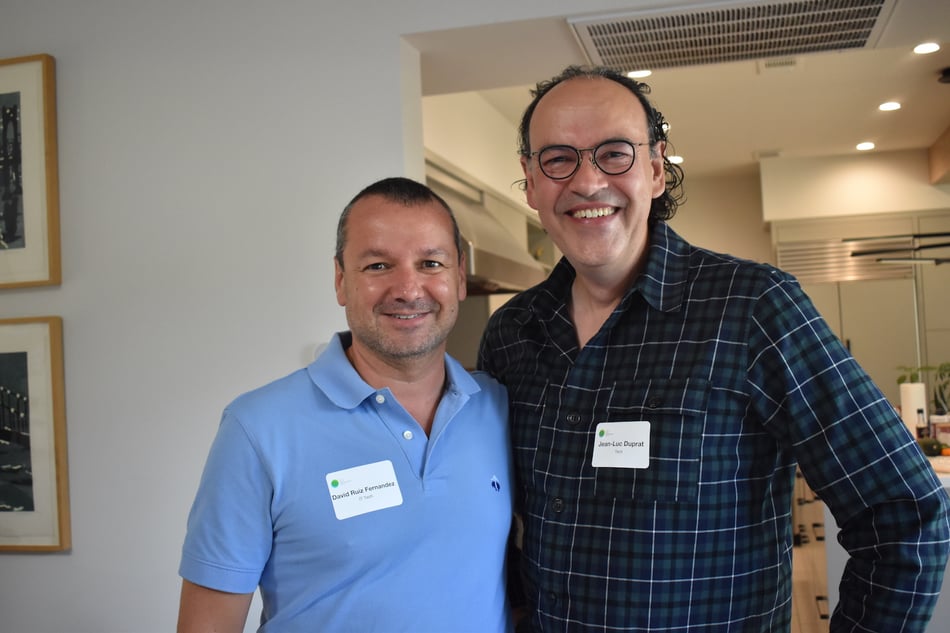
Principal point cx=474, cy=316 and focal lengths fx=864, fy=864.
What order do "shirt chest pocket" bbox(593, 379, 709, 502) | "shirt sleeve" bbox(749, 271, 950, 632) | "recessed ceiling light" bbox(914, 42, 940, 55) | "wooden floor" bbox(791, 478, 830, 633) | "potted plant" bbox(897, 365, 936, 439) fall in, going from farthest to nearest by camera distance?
1. "wooden floor" bbox(791, 478, 830, 633)
2. "recessed ceiling light" bbox(914, 42, 940, 55)
3. "potted plant" bbox(897, 365, 936, 439)
4. "shirt chest pocket" bbox(593, 379, 709, 502)
5. "shirt sleeve" bbox(749, 271, 950, 632)

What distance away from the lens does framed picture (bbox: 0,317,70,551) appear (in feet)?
9.12

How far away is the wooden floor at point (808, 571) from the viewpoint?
4.58 meters

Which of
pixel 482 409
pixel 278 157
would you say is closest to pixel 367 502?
pixel 482 409

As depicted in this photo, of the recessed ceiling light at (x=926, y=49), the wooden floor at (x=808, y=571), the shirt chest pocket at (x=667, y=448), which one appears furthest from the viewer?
the wooden floor at (x=808, y=571)

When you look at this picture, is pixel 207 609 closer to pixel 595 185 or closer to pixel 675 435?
pixel 675 435

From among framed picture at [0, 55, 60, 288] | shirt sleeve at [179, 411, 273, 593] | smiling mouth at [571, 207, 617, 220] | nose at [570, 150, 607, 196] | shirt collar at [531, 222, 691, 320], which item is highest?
framed picture at [0, 55, 60, 288]

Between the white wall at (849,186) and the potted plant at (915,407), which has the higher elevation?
the white wall at (849,186)

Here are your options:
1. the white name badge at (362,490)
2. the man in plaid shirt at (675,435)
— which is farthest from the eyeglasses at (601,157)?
the white name badge at (362,490)

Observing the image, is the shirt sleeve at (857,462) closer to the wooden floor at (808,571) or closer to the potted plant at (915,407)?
the wooden floor at (808,571)

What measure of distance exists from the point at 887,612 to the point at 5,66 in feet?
9.57

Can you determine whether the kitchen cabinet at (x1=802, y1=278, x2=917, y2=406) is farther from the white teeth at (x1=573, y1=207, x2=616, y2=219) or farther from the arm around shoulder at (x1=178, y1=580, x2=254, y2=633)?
the arm around shoulder at (x1=178, y1=580, x2=254, y2=633)

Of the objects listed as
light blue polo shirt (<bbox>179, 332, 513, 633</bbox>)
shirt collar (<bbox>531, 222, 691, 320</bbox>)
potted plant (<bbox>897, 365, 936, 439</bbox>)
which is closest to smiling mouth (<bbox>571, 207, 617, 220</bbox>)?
shirt collar (<bbox>531, 222, 691, 320</bbox>)

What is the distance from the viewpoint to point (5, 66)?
2.81 m

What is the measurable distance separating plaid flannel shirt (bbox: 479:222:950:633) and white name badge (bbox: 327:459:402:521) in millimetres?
266
